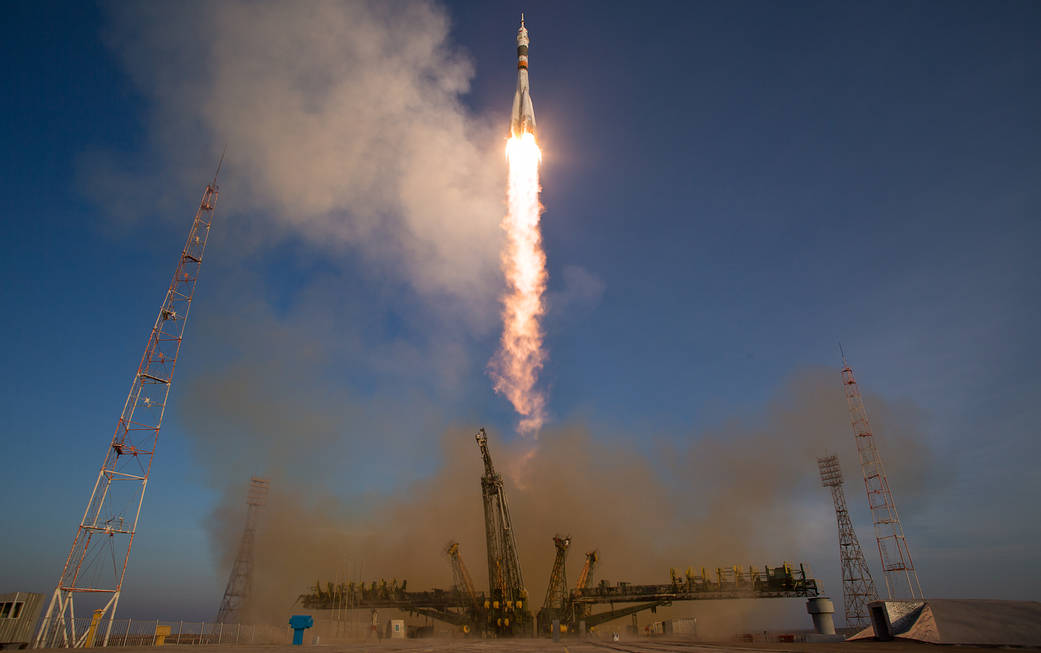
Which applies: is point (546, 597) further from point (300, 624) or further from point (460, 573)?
point (300, 624)

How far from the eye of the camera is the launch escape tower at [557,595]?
7319 centimetres

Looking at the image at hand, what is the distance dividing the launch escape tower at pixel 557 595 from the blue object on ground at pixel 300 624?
1398 inches

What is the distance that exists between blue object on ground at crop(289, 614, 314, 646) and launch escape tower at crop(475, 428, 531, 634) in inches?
1095

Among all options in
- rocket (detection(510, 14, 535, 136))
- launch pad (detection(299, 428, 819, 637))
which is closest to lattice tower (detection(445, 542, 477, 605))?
launch pad (detection(299, 428, 819, 637))

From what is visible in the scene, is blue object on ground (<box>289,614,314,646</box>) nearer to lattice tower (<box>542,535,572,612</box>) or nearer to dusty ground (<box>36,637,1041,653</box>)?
dusty ground (<box>36,637,1041,653</box>)

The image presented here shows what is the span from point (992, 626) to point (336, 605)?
270 ft

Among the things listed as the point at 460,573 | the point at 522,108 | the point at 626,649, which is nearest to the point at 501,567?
Result: the point at 460,573

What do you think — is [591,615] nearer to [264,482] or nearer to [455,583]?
[455,583]

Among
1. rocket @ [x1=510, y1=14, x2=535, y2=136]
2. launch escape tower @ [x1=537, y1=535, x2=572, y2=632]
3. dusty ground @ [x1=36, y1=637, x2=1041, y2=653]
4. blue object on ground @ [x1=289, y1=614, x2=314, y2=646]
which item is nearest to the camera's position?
dusty ground @ [x1=36, y1=637, x2=1041, y2=653]

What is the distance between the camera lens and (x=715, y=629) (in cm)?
8469

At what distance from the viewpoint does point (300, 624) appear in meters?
48.1

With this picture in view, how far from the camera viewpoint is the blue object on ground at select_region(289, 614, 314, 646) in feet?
157

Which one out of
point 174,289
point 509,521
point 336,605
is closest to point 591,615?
point 509,521

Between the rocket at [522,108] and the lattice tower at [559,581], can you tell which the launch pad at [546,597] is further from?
the rocket at [522,108]
